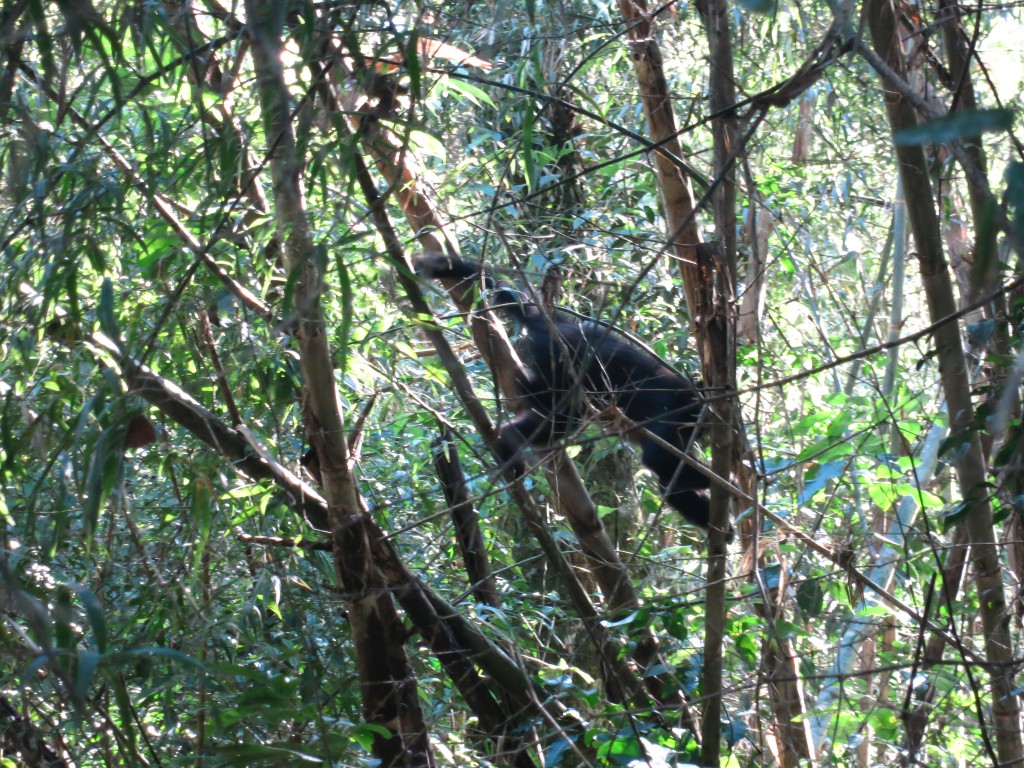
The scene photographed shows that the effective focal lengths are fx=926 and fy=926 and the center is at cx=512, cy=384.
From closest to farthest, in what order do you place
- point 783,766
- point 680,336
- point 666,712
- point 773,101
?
1. point 773,101
2. point 666,712
3. point 783,766
4. point 680,336

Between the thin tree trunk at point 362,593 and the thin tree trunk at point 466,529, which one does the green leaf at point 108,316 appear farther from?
the thin tree trunk at point 466,529

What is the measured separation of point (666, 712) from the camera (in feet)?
6.40

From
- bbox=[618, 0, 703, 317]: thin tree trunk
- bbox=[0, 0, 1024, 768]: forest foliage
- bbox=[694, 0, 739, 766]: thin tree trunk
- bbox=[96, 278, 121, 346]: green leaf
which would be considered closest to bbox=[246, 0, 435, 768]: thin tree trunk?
bbox=[0, 0, 1024, 768]: forest foliage

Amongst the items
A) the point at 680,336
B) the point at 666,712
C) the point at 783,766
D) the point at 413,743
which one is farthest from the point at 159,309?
the point at 680,336

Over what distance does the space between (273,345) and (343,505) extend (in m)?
0.34

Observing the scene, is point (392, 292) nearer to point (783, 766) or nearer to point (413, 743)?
point (413, 743)

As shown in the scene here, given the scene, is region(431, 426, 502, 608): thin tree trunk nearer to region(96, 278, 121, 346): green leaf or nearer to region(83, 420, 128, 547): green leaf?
region(83, 420, 128, 547): green leaf

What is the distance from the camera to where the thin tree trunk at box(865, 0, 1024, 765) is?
1.51m

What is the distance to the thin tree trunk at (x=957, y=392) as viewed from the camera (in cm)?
151

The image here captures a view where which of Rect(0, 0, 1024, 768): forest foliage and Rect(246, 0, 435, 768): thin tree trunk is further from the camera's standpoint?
Rect(246, 0, 435, 768): thin tree trunk

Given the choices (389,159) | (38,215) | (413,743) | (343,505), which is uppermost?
(389,159)

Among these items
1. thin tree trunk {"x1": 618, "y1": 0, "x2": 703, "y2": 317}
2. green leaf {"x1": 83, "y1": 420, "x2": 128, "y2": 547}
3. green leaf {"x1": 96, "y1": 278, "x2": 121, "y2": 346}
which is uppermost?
thin tree trunk {"x1": 618, "y1": 0, "x2": 703, "y2": 317}

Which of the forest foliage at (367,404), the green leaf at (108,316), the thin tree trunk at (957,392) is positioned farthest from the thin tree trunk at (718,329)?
the green leaf at (108,316)

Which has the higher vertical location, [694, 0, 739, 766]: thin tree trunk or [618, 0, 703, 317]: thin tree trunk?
[618, 0, 703, 317]: thin tree trunk
